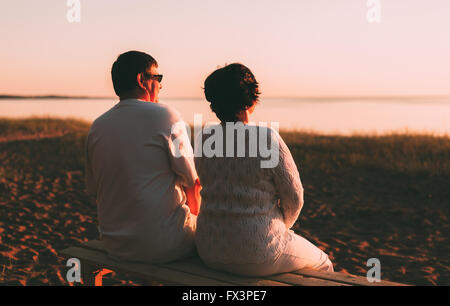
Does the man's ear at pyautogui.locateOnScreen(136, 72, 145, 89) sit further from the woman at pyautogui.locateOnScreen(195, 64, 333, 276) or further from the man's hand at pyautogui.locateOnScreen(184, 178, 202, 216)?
the man's hand at pyautogui.locateOnScreen(184, 178, 202, 216)

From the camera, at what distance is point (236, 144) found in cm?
245

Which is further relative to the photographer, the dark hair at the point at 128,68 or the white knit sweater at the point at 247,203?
the dark hair at the point at 128,68

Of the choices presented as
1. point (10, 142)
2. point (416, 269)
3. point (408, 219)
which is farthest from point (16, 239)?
point (10, 142)

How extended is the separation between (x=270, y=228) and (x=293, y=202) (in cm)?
21

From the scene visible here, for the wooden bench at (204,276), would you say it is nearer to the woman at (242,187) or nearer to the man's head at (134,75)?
the woman at (242,187)

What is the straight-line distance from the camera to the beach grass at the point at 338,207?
505 centimetres

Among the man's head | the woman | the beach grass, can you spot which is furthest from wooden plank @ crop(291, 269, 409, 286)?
the beach grass

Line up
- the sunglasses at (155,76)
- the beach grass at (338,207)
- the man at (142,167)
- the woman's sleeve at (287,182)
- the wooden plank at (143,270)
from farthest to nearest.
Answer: the beach grass at (338,207) → the sunglasses at (155,76) → the man at (142,167) → the wooden plank at (143,270) → the woman's sleeve at (287,182)

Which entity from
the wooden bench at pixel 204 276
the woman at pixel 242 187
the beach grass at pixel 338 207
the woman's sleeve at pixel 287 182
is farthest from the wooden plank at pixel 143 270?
the beach grass at pixel 338 207

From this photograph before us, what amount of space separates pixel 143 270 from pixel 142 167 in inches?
26.8

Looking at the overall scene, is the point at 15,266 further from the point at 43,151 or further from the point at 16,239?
the point at 43,151

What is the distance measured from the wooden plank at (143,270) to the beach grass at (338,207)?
5.67 ft

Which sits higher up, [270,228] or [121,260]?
[270,228]

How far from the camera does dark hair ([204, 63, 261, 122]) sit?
8.02 feet
